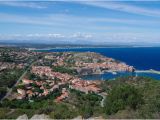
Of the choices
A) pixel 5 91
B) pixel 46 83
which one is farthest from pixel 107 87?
pixel 5 91

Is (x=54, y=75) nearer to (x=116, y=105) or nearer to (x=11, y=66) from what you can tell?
(x=11, y=66)

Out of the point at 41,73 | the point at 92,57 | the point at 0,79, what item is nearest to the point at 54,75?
the point at 41,73

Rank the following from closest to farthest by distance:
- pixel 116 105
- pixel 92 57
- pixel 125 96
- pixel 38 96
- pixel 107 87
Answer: pixel 116 105, pixel 125 96, pixel 38 96, pixel 107 87, pixel 92 57

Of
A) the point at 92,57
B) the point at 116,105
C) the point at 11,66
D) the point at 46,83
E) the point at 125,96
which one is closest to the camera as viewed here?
the point at 116,105

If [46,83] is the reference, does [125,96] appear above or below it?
above

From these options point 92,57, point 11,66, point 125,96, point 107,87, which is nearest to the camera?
point 125,96

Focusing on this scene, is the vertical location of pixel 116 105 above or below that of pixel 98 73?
above

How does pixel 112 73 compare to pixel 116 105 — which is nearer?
pixel 116 105

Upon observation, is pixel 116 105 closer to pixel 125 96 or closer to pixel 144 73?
pixel 125 96

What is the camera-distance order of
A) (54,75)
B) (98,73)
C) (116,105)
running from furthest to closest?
A: 1. (98,73)
2. (54,75)
3. (116,105)
